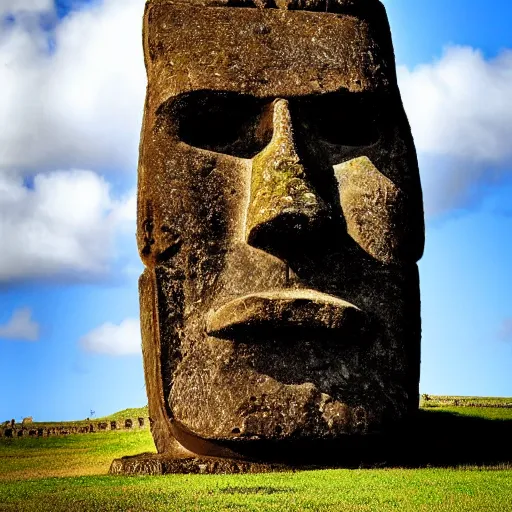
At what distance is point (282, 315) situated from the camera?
822 centimetres

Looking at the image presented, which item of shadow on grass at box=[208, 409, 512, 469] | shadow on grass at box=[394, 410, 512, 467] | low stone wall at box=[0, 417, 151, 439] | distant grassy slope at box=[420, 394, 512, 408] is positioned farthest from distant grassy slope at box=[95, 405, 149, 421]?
shadow on grass at box=[208, 409, 512, 469]

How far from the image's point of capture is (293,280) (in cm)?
867

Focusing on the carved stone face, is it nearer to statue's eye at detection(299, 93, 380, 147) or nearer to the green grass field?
statue's eye at detection(299, 93, 380, 147)

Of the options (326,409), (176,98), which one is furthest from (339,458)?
(176,98)

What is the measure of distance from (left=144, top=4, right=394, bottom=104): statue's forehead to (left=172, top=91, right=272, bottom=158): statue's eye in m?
0.12

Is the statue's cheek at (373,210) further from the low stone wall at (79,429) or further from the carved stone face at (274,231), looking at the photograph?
the low stone wall at (79,429)

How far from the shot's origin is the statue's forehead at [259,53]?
9.09m

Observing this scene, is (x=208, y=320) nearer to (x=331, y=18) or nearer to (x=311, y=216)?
(x=311, y=216)

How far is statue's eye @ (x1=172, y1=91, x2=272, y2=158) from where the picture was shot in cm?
901

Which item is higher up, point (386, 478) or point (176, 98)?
point (176, 98)

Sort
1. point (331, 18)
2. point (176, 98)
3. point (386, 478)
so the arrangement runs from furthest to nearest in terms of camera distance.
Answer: point (331, 18) → point (176, 98) → point (386, 478)

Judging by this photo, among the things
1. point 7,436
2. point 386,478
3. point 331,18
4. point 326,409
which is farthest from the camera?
point 7,436

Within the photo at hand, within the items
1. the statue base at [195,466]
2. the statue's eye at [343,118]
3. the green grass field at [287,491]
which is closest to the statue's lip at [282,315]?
the statue base at [195,466]

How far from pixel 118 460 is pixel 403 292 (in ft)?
12.2
